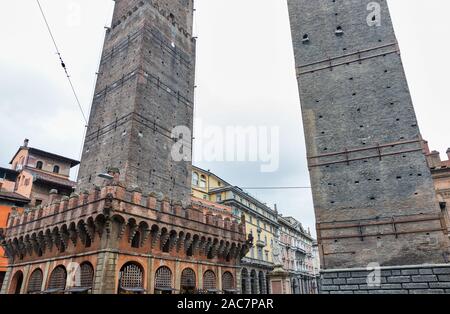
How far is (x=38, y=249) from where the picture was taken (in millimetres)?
19219

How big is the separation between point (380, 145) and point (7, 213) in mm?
29369

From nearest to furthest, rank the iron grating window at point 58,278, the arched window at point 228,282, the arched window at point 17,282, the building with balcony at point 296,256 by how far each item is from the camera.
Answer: the iron grating window at point 58,278 → the arched window at point 17,282 → the arched window at point 228,282 → the building with balcony at point 296,256

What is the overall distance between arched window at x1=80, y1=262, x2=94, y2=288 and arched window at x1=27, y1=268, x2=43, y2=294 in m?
4.07

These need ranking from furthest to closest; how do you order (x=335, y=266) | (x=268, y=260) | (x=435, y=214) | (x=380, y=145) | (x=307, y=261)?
(x=307, y=261)
(x=268, y=260)
(x=380, y=145)
(x=335, y=266)
(x=435, y=214)

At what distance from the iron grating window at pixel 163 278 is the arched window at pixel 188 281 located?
1.06 metres

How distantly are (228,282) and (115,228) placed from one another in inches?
412

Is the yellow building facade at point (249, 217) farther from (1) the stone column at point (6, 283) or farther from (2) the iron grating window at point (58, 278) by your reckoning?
(2) the iron grating window at point (58, 278)

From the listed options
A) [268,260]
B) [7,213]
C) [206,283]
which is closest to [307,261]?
[268,260]

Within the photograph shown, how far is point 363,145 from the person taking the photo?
13664 mm

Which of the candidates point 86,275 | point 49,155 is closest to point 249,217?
point 49,155

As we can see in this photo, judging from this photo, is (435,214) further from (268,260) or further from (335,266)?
(268,260)

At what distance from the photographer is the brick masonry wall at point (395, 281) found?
1079 centimetres

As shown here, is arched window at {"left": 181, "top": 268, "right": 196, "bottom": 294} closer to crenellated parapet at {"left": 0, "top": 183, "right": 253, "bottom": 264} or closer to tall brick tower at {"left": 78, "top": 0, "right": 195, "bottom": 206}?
crenellated parapet at {"left": 0, "top": 183, "right": 253, "bottom": 264}

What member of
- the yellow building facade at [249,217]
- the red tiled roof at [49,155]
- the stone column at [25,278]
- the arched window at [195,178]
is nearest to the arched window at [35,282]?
the stone column at [25,278]
